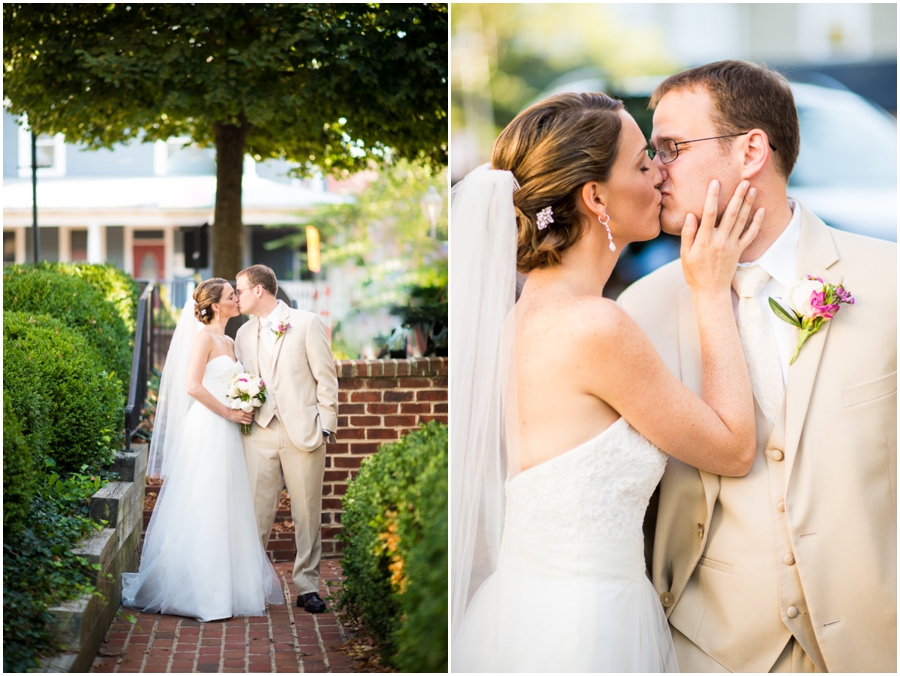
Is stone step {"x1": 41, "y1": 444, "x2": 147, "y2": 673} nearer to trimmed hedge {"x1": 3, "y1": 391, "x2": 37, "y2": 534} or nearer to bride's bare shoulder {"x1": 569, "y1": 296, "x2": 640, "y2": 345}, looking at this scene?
trimmed hedge {"x1": 3, "y1": 391, "x2": 37, "y2": 534}

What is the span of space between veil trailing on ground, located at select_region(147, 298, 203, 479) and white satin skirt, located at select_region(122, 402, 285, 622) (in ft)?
0.20

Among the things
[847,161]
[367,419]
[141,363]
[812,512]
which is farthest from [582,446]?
[141,363]

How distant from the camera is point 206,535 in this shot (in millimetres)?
3994

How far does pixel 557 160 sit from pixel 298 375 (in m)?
1.82

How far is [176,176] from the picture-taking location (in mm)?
6195

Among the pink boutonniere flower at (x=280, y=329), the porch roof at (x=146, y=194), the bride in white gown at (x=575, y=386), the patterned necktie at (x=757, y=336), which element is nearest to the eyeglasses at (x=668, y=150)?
the bride in white gown at (x=575, y=386)

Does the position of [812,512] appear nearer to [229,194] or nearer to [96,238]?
[229,194]

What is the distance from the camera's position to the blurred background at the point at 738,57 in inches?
139

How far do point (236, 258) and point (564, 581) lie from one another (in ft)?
8.48

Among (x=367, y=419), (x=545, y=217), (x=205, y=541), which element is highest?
(x=545, y=217)

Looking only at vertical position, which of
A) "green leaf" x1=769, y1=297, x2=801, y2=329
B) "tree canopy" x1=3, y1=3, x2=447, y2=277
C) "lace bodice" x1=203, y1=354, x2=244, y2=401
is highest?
"tree canopy" x1=3, y1=3, x2=447, y2=277

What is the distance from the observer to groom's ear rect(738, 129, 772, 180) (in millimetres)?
2635

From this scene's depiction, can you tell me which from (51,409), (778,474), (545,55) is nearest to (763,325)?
(778,474)

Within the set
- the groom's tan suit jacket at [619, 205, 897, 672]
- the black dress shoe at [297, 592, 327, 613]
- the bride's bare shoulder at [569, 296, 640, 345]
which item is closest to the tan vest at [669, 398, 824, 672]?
the groom's tan suit jacket at [619, 205, 897, 672]
